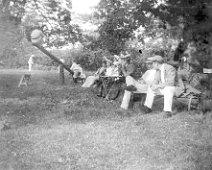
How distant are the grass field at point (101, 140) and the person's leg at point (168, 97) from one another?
0.89 ft

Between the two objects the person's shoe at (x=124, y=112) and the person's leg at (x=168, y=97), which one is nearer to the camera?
the person's leg at (x=168, y=97)

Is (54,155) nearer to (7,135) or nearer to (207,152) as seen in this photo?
(7,135)

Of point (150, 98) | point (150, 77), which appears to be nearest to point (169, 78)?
point (150, 98)

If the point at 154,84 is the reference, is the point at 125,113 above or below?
below

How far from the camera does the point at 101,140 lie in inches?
275

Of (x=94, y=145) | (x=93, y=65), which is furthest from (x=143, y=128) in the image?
(x=93, y=65)

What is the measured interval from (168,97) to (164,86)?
1.31 ft

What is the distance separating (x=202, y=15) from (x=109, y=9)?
604 cm

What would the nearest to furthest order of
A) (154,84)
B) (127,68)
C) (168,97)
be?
(168,97)
(154,84)
(127,68)

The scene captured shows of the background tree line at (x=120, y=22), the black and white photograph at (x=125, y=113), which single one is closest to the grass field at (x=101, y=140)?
the black and white photograph at (x=125, y=113)

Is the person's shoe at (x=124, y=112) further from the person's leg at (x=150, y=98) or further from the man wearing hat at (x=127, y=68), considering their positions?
the man wearing hat at (x=127, y=68)

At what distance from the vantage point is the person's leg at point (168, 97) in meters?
9.48

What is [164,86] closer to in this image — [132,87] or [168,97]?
[168,97]

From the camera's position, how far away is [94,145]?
6.66 meters
